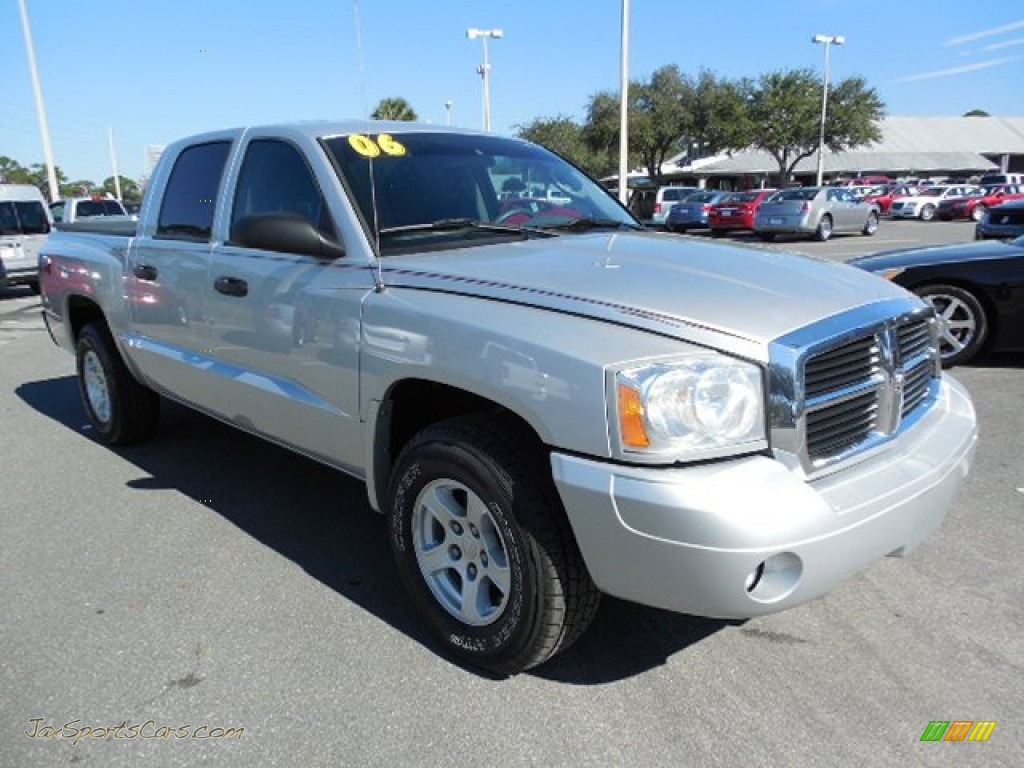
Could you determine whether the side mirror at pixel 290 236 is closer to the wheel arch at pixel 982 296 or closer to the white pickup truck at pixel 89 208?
the wheel arch at pixel 982 296

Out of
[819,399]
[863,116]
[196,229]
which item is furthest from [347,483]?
[863,116]

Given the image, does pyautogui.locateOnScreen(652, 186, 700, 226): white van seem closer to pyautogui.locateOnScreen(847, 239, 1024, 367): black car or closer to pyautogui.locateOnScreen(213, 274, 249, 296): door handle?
pyautogui.locateOnScreen(847, 239, 1024, 367): black car

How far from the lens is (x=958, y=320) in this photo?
681 centimetres

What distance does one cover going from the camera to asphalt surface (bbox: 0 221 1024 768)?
2420 mm

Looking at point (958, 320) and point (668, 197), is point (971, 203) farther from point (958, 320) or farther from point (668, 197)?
point (958, 320)

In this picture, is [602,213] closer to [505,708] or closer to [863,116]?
[505,708]

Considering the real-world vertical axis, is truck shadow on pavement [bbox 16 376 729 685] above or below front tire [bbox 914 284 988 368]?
below

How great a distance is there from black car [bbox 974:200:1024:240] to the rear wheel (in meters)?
11.0

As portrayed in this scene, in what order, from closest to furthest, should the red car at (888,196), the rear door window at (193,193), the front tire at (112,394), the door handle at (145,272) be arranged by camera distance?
the rear door window at (193,193) → the door handle at (145,272) → the front tire at (112,394) → the red car at (888,196)

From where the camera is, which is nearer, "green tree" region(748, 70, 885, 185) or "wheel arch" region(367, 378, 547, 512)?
"wheel arch" region(367, 378, 547, 512)

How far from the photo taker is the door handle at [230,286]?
3.57 m

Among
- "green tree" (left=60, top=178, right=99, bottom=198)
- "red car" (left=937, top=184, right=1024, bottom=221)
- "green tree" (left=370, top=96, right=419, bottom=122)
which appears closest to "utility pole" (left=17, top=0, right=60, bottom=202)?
"green tree" (left=60, top=178, right=99, bottom=198)

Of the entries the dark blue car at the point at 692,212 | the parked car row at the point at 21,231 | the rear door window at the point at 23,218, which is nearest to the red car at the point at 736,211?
the dark blue car at the point at 692,212

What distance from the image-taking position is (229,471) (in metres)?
4.89
